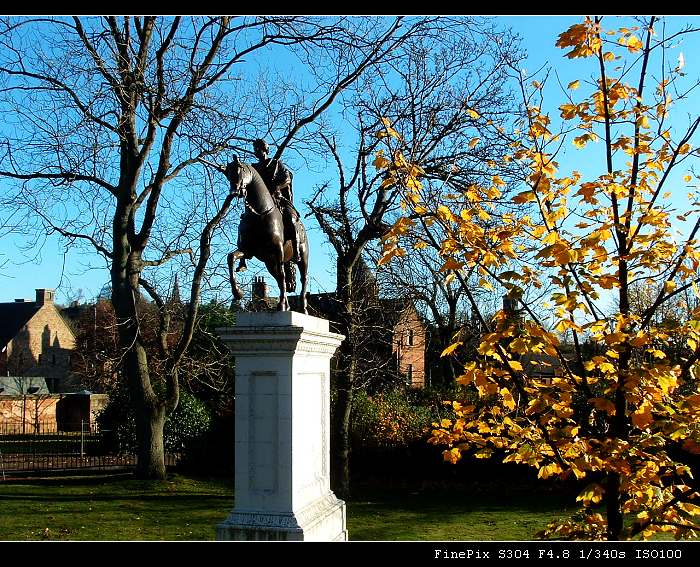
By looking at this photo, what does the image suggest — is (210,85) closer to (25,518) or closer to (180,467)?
(25,518)

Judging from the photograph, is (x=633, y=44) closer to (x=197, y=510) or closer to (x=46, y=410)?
(x=197, y=510)

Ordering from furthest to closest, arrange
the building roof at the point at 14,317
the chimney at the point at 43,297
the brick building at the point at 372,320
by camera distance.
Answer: the chimney at the point at 43,297
the building roof at the point at 14,317
the brick building at the point at 372,320

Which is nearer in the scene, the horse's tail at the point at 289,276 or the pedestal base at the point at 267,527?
the pedestal base at the point at 267,527

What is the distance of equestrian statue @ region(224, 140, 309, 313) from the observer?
740 centimetres

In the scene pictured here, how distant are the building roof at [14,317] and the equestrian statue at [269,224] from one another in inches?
2060

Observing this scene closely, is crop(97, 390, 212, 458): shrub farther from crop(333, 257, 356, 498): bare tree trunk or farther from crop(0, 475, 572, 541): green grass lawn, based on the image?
crop(333, 257, 356, 498): bare tree trunk

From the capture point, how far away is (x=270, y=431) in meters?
7.03

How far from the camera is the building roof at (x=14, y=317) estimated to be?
178 feet

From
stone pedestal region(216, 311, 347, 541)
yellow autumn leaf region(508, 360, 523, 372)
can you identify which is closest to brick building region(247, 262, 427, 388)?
stone pedestal region(216, 311, 347, 541)

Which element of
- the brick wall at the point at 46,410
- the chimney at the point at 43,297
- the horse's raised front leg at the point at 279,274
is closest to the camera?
the horse's raised front leg at the point at 279,274

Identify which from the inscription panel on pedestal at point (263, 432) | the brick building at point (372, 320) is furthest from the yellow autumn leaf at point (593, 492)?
the brick building at point (372, 320)

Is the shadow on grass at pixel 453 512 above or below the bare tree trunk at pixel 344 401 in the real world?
below

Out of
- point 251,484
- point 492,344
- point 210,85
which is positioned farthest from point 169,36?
point 492,344

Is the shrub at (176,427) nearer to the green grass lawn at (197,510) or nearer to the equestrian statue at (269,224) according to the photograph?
the green grass lawn at (197,510)
